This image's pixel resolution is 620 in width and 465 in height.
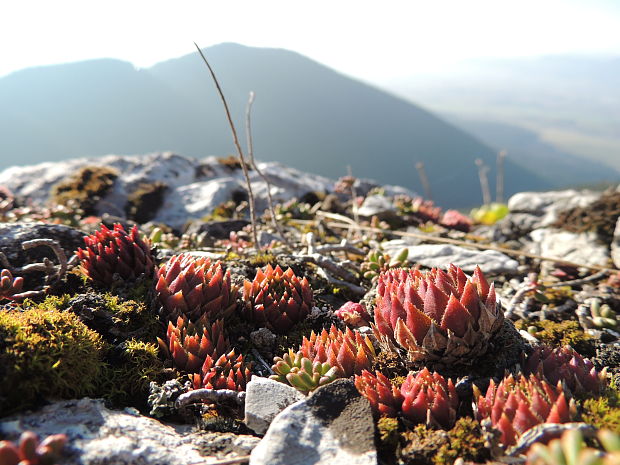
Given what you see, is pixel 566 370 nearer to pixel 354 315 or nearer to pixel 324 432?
pixel 324 432

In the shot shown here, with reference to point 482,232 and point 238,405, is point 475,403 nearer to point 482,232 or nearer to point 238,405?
point 238,405

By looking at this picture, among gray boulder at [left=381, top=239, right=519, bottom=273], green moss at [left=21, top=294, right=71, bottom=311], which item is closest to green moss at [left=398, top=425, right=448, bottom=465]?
green moss at [left=21, top=294, right=71, bottom=311]

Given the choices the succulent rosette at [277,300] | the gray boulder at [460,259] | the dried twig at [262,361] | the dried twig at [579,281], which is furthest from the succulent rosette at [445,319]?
the dried twig at [579,281]

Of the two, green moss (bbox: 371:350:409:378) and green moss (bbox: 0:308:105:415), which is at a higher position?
green moss (bbox: 0:308:105:415)

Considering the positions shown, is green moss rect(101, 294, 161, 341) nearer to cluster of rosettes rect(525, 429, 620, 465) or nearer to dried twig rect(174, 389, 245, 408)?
dried twig rect(174, 389, 245, 408)

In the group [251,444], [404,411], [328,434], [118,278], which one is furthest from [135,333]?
[404,411]

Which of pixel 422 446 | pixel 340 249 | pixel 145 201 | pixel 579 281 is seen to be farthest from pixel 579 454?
pixel 145 201
